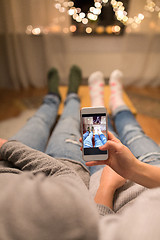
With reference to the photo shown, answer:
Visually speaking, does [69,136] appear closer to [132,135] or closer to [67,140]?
[67,140]

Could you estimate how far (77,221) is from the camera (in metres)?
0.23

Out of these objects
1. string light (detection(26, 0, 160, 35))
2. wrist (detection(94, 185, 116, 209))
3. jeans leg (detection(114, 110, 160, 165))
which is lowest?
wrist (detection(94, 185, 116, 209))

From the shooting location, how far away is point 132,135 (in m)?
0.68

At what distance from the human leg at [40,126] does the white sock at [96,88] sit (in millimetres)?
221

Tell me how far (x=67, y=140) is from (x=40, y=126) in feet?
0.56

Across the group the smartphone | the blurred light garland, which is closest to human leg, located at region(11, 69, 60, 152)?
the smartphone

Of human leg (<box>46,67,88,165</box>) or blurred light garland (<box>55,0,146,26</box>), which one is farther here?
blurred light garland (<box>55,0,146,26</box>)

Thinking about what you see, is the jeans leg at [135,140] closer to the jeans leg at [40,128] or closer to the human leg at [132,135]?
the human leg at [132,135]

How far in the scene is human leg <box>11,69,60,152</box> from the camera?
63cm

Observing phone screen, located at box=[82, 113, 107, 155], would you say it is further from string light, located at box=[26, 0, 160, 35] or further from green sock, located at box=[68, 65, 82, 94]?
string light, located at box=[26, 0, 160, 35]

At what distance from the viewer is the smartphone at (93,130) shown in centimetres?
46

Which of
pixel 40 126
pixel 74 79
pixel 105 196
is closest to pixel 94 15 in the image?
pixel 74 79

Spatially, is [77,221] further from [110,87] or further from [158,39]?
[158,39]

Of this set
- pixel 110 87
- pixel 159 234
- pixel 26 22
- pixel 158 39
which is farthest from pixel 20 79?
pixel 159 234
